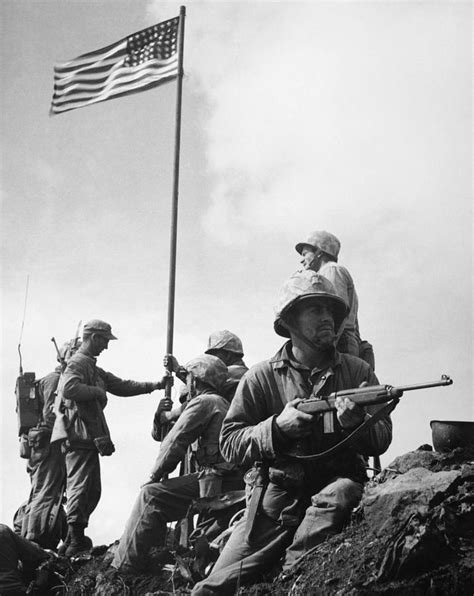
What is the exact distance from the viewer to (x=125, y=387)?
13898 mm

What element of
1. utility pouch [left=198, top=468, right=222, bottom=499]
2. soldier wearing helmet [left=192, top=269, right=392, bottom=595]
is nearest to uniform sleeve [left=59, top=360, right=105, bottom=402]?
utility pouch [left=198, top=468, right=222, bottom=499]

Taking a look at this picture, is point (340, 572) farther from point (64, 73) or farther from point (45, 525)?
point (64, 73)

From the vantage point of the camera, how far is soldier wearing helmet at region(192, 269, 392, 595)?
21.2 ft

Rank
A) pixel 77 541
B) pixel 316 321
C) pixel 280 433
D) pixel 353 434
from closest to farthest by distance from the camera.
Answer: pixel 353 434
pixel 280 433
pixel 316 321
pixel 77 541

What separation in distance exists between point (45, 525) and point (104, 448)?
56.9 inches

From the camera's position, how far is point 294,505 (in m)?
6.68

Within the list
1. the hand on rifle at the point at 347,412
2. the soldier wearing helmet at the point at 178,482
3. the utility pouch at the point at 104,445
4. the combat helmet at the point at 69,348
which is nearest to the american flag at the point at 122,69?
the combat helmet at the point at 69,348

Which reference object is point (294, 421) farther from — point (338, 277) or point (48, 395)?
point (48, 395)

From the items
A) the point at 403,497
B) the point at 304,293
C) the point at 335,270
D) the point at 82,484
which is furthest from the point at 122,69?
the point at 403,497

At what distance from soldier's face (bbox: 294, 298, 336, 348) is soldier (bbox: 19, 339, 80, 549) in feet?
23.1

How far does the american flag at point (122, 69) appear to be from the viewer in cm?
1544

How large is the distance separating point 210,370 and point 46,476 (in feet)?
13.7

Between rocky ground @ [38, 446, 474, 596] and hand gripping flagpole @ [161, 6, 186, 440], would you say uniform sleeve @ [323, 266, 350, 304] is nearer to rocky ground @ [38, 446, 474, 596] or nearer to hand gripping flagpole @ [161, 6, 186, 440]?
rocky ground @ [38, 446, 474, 596]

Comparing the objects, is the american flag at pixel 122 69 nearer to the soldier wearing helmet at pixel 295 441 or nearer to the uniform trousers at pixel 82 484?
the uniform trousers at pixel 82 484
